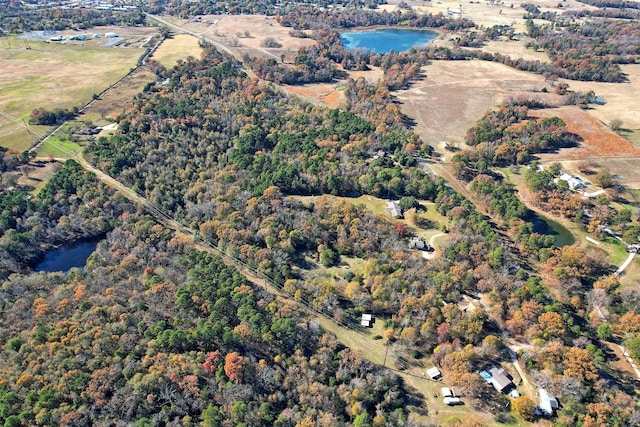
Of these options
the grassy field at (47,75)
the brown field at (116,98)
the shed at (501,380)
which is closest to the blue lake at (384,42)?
the brown field at (116,98)

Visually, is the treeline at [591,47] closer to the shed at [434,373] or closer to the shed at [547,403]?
the shed at [547,403]

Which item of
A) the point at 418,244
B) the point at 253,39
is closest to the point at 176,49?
the point at 253,39

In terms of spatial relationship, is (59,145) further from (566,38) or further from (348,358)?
(566,38)

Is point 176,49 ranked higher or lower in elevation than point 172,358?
higher

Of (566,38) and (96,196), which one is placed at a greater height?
(566,38)

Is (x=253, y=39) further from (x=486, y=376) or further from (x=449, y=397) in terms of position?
(x=449, y=397)

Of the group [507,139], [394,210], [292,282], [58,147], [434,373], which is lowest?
[434,373]

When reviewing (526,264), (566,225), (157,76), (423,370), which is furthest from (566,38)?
(423,370)

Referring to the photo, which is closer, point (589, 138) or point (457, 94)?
point (589, 138)
